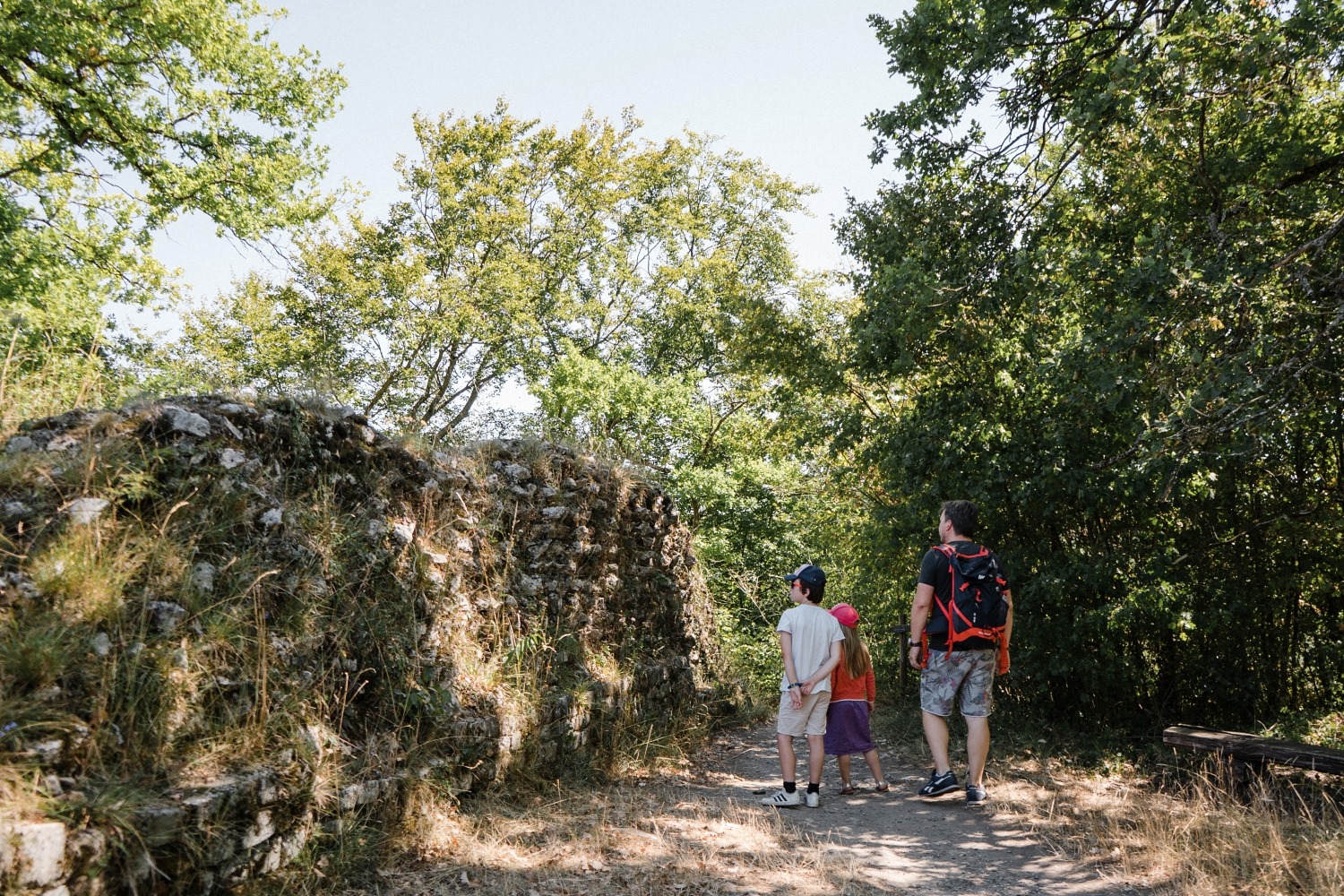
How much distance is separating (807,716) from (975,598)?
59.0 inches

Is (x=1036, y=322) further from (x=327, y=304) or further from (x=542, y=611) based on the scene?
(x=327, y=304)

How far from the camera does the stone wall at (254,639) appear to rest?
2.99m

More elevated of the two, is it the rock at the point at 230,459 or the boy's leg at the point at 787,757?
the rock at the point at 230,459

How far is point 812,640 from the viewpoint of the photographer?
6113 mm

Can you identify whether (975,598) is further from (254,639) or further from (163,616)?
(163,616)

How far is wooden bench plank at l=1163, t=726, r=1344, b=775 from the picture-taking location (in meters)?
5.20

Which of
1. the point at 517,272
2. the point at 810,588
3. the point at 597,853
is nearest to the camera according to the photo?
the point at 597,853

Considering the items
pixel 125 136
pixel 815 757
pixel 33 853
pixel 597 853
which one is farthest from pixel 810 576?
pixel 125 136

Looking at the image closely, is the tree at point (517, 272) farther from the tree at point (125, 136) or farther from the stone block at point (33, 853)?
the stone block at point (33, 853)

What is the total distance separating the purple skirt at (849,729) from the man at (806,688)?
0.61m

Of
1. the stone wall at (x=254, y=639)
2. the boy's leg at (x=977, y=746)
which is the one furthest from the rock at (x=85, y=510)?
the boy's leg at (x=977, y=746)

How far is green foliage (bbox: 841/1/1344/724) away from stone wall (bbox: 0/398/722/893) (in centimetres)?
448

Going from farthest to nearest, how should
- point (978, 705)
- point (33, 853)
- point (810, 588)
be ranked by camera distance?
point (810, 588) < point (978, 705) < point (33, 853)

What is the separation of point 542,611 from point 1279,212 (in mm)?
6902
